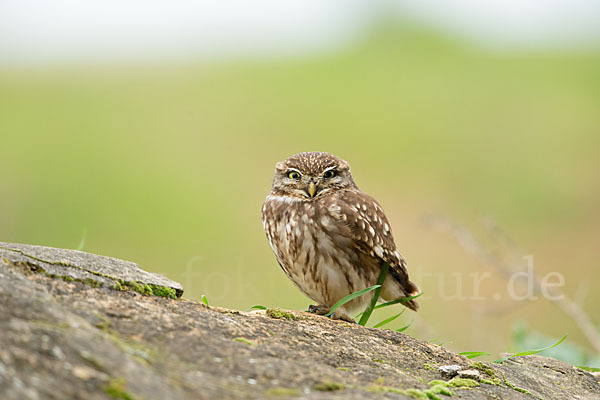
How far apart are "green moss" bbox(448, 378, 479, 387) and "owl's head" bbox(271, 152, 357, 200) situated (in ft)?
6.61

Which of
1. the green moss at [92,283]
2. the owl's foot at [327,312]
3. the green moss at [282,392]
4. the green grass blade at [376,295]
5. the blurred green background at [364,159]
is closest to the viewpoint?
the green moss at [282,392]

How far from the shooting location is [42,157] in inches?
519

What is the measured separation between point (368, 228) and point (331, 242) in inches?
9.3

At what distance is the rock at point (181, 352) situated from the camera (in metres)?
1.81

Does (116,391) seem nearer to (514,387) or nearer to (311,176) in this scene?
(514,387)

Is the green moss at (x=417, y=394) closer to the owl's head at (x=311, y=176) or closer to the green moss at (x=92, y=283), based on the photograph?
the green moss at (x=92, y=283)

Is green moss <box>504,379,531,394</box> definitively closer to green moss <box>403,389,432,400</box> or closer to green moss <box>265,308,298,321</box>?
green moss <box>403,389,432,400</box>

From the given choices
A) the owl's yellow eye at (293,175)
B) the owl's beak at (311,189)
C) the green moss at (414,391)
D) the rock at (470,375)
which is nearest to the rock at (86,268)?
the green moss at (414,391)

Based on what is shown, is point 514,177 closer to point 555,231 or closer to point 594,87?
point 555,231

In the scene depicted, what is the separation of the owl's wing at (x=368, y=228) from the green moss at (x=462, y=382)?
4.98ft

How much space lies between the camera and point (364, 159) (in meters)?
14.2

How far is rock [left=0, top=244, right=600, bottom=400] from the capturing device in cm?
181

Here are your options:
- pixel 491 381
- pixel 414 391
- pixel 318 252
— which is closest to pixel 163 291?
pixel 414 391

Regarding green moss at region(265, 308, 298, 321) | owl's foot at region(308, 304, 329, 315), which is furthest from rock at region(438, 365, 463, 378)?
A: owl's foot at region(308, 304, 329, 315)
